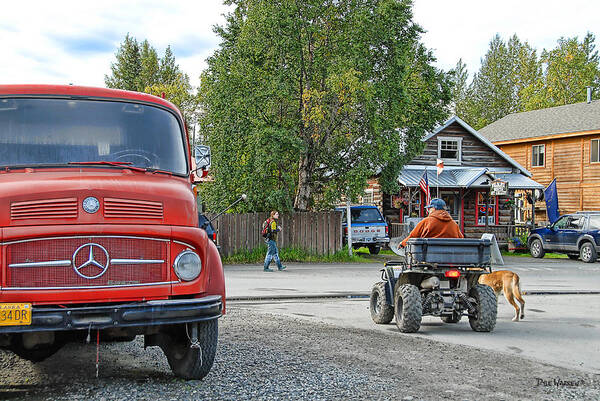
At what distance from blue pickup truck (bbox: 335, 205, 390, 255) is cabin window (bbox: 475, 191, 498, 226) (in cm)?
934

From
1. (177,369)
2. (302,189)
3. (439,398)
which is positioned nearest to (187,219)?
(177,369)

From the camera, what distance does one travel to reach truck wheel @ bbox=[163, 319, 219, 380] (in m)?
6.43

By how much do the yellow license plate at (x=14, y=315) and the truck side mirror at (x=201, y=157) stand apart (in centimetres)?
253

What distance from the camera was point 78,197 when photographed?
580 cm

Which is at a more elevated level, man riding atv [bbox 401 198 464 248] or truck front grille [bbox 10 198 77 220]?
truck front grille [bbox 10 198 77 220]

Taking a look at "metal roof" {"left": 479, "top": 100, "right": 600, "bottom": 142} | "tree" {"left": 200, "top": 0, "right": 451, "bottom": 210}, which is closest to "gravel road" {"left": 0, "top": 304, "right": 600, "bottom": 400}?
"tree" {"left": 200, "top": 0, "right": 451, "bottom": 210}

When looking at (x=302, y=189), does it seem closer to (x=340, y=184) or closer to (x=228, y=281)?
(x=340, y=184)

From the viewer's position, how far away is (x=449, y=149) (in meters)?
38.2

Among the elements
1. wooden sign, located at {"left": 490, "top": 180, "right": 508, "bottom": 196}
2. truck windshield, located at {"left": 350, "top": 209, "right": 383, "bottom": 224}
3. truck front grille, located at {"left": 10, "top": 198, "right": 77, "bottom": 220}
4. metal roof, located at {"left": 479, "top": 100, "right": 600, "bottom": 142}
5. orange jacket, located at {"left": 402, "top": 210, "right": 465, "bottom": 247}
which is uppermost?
metal roof, located at {"left": 479, "top": 100, "right": 600, "bottom": 142}

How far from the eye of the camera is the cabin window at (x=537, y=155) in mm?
44938

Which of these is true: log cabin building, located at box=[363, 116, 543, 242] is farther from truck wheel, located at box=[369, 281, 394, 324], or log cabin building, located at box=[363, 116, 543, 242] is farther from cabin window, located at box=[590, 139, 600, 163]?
truck wheel, located at box=[369, 281, 394, 324]

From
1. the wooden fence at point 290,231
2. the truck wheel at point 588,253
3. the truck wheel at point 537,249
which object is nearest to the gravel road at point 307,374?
the wooden fence at point 290,231

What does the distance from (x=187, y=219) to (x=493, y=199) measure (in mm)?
33584

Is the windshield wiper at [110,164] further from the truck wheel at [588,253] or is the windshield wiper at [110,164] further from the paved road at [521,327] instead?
the truck wheel at [588,253]
